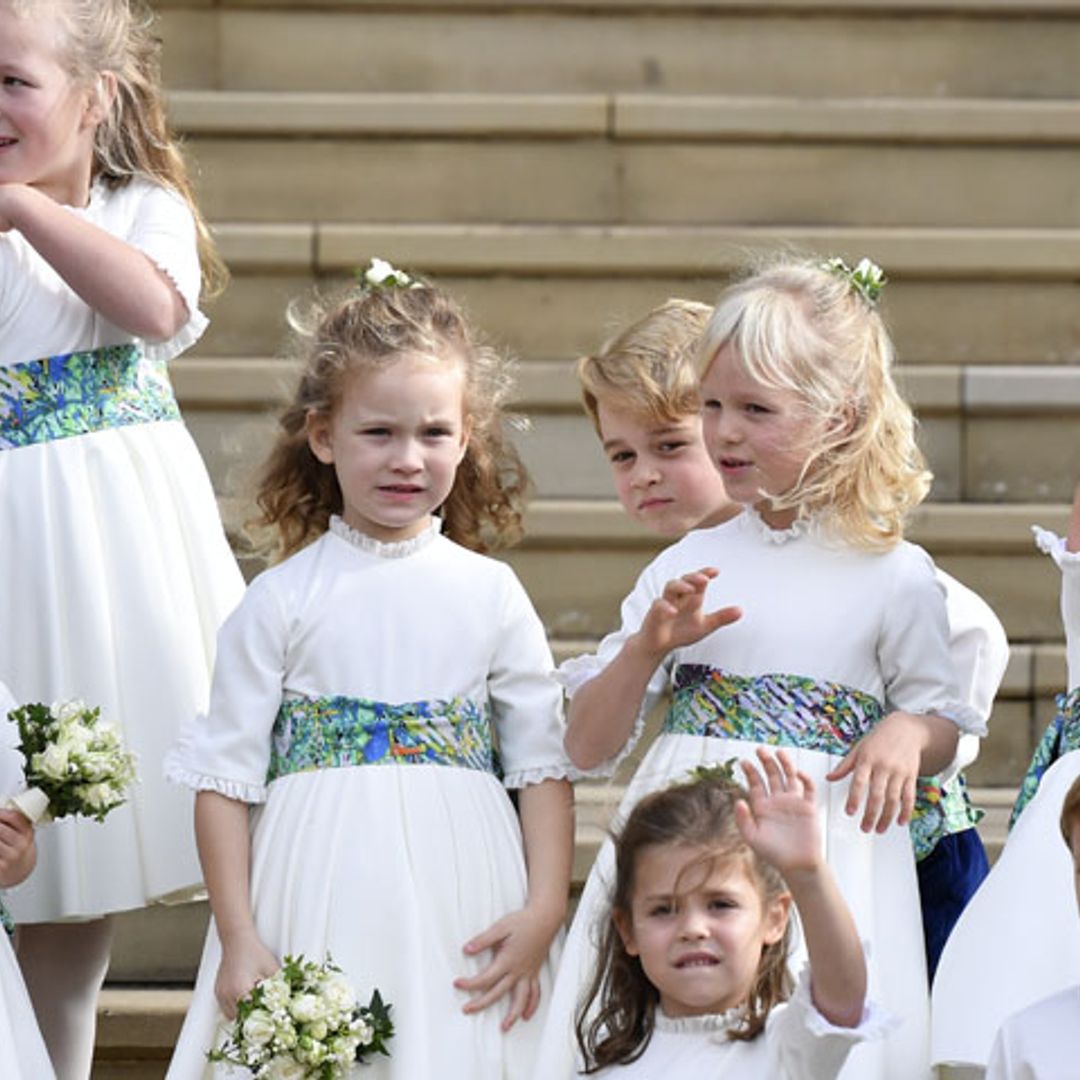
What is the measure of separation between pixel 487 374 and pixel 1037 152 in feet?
8.89

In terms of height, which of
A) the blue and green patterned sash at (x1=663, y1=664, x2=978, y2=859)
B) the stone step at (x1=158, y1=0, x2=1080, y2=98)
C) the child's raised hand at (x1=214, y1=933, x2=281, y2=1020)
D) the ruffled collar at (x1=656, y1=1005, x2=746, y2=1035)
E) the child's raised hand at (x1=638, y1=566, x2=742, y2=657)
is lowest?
the ruffled collar at (x1=656, y1=1005, x2=746, y2=1035)

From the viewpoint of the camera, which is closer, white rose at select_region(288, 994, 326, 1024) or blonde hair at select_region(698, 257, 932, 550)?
white rose at select_region(288, 994, 326, 1024)

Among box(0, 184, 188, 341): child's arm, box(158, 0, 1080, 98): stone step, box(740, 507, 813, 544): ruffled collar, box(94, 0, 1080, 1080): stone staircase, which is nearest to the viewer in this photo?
box(740, 507, 813, 544): ruffled collar

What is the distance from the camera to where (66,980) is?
4.29 meters

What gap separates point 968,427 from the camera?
588 centimetres

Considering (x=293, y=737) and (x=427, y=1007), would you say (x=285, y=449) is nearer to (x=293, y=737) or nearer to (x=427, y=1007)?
(x=293, y=737)

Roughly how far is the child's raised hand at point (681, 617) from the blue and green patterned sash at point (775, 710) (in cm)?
15

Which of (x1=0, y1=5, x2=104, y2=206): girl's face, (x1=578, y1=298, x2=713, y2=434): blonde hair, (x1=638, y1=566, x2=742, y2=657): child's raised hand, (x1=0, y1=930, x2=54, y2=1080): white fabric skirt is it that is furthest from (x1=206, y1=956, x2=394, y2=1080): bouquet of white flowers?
(x1=0, y1=5, x2=104, y2=206): girl's face

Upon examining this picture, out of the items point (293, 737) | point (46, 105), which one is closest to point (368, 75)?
point (46, 105)

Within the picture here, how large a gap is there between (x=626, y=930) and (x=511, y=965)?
10.1 inches

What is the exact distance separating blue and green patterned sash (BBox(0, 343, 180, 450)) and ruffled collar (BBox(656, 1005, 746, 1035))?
1.43m

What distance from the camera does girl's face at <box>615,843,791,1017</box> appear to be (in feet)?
11.4

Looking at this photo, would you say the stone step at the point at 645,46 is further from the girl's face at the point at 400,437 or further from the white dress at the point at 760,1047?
the white dress at the point at 760,1047

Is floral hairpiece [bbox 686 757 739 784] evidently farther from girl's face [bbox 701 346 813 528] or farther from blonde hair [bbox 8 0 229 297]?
blonde hair [bbox 8 0 229 297]
